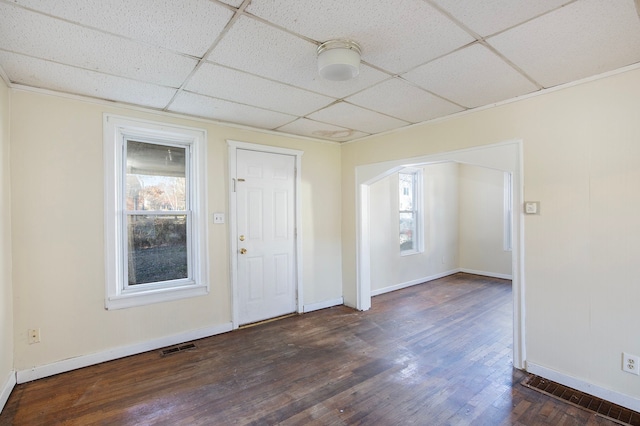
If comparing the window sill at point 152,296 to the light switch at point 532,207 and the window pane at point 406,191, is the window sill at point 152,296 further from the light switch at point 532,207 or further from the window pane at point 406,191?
the window pane at point 406,191

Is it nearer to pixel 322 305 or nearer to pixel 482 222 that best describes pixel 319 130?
pixel 322 305

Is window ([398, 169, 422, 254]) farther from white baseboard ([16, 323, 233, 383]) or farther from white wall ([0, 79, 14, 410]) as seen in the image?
white wall ([0, 79, 14, 410])

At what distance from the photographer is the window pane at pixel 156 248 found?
3.10m

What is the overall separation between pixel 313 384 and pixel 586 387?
208 cm

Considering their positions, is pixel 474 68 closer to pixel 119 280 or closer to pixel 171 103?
pixel 171 103

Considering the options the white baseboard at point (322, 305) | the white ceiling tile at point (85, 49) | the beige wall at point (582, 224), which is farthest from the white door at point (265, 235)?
the beige wall at point (582, 224)

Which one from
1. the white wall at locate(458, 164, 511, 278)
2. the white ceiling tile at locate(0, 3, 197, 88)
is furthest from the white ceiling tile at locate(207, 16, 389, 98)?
the white wall at locate(458, 164, 511, 278)

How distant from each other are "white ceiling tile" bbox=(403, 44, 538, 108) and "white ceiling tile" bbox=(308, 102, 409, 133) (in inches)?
28.9

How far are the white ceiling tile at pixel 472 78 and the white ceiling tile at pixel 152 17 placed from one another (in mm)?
1392

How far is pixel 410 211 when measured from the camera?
19.1 feet

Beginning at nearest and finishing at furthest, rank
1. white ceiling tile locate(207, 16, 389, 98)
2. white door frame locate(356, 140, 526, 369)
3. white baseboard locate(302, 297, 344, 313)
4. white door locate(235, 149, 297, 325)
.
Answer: white ceiling tile locate(207, 16, 389, 98) → white door frame locate(356, 140, 526, 369) → white door locate(235, 149, 297, 325) → white baseboard locate(302, 297, 344, 313)

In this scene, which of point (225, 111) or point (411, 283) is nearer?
point (225, 111)

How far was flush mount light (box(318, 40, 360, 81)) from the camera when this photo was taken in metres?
1.82

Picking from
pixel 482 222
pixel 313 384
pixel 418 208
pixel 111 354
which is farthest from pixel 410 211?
pixel 111 354
